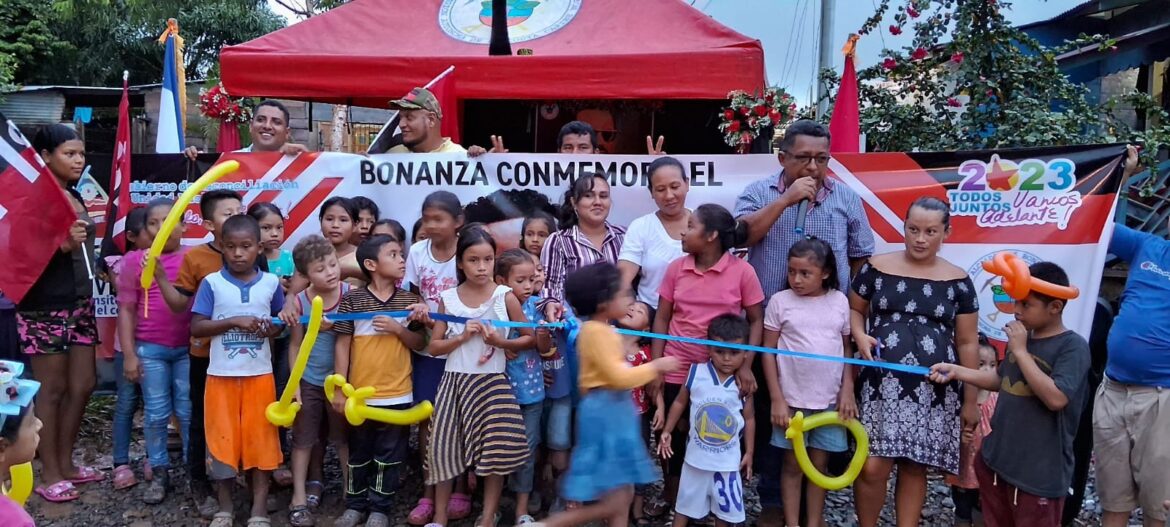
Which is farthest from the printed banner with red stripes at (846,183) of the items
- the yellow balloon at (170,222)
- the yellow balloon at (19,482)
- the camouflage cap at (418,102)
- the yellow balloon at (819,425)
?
the yellow balloon at (19,482)

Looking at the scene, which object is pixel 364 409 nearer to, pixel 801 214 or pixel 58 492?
pixel 58 492

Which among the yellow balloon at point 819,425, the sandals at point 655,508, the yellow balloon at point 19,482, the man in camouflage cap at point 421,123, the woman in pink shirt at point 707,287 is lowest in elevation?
the sandals at point 655,508

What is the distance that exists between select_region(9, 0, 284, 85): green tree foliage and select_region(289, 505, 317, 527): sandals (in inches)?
582

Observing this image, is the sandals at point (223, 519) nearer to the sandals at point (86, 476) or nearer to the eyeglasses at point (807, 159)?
the sandals at point (86, 476)

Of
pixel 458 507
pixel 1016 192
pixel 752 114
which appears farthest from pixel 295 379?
pixel 1016 192

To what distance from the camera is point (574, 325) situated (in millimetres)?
3627

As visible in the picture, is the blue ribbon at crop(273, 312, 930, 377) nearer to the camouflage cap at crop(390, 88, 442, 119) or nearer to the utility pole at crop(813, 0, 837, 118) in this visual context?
the camouflage cap at crop(390, 88, 442, 119)

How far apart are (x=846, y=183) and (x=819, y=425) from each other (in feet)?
4.76

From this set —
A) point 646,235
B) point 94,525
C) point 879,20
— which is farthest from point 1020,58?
point 94,525

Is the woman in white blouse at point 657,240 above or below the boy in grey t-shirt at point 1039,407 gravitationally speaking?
above

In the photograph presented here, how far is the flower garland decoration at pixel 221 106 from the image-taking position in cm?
647

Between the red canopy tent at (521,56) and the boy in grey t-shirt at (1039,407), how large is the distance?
2960 mm

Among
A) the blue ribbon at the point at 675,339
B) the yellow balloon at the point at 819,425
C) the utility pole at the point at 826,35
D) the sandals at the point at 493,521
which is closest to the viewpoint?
the blue ribbon at the point at 675,339

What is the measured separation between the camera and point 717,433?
3729mm
